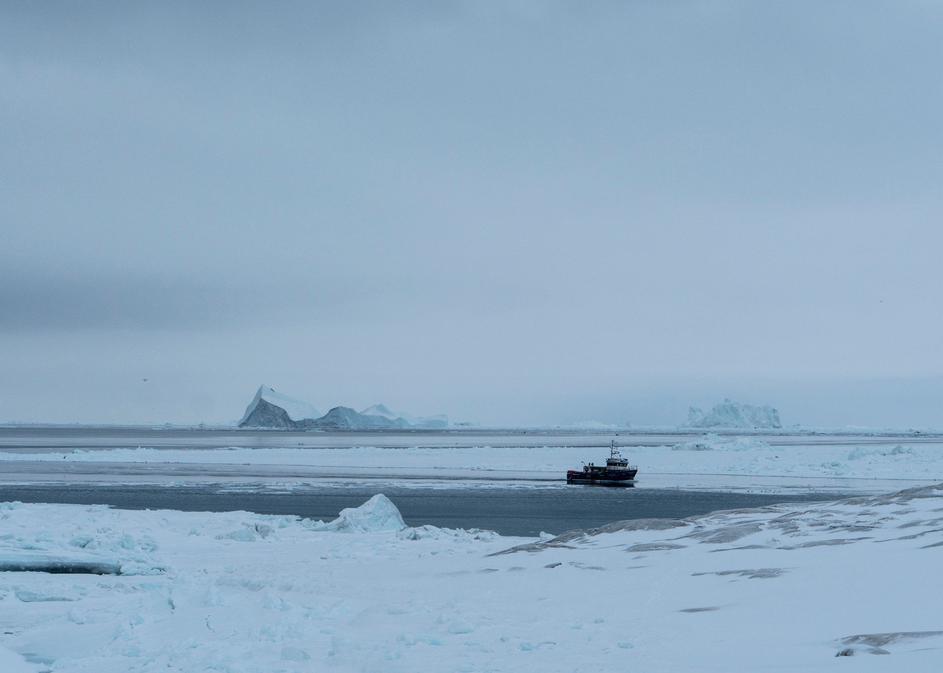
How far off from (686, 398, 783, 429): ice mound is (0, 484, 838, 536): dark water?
122618 mm

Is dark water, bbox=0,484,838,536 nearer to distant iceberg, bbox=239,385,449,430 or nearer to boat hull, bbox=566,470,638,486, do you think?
boat hull, bbox=566,470,638,486

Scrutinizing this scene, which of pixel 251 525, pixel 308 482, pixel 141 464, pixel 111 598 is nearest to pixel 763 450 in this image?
pixel 308 482

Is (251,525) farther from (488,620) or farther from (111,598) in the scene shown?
(488,620)

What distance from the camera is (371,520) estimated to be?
2247 cm

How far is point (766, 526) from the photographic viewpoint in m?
14.9

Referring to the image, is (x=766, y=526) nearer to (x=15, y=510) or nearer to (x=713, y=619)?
(x=713, y=619)

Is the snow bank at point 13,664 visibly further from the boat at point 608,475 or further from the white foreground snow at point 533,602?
the boat at point 608,475

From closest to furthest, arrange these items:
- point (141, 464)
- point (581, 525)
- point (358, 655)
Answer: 1. point (358, 655)
2. point (581, 525)
3. point (141, 464)

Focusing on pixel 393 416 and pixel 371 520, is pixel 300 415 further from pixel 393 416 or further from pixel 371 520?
pixel 371 520

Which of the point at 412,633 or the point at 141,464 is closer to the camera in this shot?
the point at 412,633

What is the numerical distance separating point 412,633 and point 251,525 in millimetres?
13165

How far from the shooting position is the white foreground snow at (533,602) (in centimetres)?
823

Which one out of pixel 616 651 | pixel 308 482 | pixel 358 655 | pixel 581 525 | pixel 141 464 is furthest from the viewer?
pixel 141 464

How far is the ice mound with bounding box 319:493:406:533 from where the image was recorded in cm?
2225
